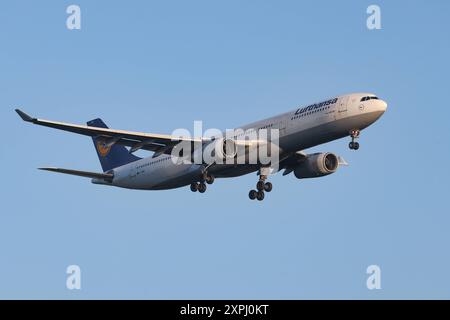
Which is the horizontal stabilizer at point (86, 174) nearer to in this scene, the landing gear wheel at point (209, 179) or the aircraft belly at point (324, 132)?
the landing gear wheel at point (209, 179)

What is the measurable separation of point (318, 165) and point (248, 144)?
7313 millimetres

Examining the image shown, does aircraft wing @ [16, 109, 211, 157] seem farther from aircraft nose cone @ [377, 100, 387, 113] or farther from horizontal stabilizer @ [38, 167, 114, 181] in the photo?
aircraft nose cone @ [377, 100, 387, 113]

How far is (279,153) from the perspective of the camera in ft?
208

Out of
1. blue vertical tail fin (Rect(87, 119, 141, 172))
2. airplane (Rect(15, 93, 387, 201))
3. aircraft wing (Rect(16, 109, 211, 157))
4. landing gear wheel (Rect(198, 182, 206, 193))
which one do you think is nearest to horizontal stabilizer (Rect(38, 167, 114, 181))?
airplane (Rect(15, 93, 387, 201))

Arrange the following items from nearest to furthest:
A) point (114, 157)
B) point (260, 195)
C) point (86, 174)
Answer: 1. point (260, 195)
2. point (86, 174)
3. point (114, 157)

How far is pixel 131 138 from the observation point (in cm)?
6266

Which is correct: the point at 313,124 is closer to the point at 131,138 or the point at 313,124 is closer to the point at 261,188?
the point at 261,188

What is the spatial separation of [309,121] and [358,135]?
124 inches

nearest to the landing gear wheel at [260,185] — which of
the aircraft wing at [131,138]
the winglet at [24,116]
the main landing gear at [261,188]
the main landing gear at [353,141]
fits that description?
the main landing gear at [261,188]

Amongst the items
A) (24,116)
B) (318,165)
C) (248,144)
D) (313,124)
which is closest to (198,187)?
(248,144)

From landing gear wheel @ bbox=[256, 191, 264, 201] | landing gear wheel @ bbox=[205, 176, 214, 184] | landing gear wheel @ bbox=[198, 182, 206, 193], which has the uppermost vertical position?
landing gear wheel @ bbox=[205, 176, 214, 184]

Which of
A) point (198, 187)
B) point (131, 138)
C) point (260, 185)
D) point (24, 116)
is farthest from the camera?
point (260, 185)

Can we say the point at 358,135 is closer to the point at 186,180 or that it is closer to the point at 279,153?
the point at 279,153

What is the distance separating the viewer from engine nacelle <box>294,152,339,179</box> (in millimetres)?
68375
